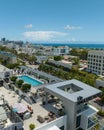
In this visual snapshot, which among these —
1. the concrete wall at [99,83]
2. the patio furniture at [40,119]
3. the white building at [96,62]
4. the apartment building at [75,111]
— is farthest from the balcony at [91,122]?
the white building at [96,62]

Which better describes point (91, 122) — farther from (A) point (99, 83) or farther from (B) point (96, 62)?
(B) point (96, 62)

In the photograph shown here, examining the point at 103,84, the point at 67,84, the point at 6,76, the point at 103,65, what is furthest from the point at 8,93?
the point at 103,65

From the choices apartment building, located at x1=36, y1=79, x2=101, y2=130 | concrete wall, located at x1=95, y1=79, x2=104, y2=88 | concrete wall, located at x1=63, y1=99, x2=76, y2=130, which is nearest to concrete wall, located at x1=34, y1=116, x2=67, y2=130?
apartment building, located at x1=36, y1=79, x2=101, y2=130

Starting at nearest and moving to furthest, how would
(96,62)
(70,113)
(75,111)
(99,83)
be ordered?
(75,111) < (70,113) < (99,83) < (96,62)

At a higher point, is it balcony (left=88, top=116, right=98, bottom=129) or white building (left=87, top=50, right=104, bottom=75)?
white building (left=87, top=50, right=104, bottom=75)

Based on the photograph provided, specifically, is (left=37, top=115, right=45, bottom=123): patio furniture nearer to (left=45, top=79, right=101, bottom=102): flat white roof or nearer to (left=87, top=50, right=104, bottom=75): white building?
(left=45, top=79, right=101, bottom=102): flat white roof

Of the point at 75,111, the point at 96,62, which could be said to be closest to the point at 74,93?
the point at 75,111

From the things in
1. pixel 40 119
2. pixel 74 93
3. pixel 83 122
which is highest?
pixel 74 93

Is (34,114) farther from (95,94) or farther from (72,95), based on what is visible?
(95,94)

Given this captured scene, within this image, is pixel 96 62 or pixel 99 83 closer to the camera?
pixel 99 83
